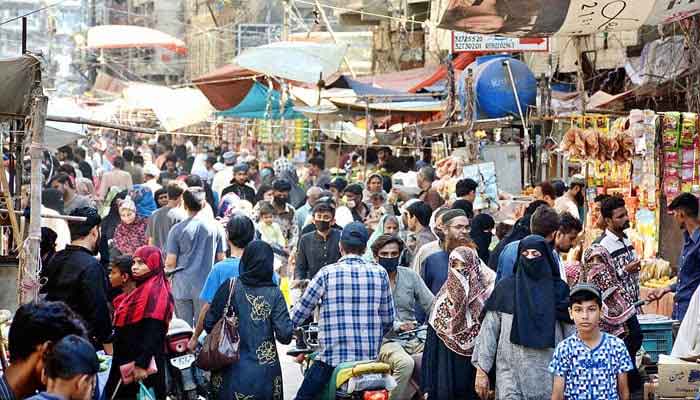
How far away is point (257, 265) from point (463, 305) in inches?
49.9

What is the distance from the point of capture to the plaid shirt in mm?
7766

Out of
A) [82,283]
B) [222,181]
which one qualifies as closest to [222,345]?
[82,283]

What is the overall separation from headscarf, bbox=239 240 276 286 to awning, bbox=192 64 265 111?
14.1 metres

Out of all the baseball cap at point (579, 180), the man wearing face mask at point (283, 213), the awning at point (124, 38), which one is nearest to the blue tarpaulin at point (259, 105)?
the man wearing face mask at point (283, 213)

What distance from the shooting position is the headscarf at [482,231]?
10.5 metres

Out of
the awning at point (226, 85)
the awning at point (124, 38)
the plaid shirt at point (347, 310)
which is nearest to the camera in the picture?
the plaid shirt at point (347, 310)

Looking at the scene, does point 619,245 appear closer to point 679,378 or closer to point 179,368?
point 679,378

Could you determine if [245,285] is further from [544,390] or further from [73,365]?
[73,365]

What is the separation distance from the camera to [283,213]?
47.0ft

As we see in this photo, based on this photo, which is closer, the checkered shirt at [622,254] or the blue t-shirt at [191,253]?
the checkered shirt at [622,254]

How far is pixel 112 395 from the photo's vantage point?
806 cm

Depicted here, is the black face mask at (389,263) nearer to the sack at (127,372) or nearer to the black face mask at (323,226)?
the sack at (127,372)

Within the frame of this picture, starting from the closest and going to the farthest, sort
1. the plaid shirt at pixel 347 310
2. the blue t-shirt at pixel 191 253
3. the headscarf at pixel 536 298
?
the headscarf at pixel 536 298 < the plaid shirt at pixel 347 310 < the blue t-shirt at pixel 191 253

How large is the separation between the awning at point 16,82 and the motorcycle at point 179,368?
6.55ft
